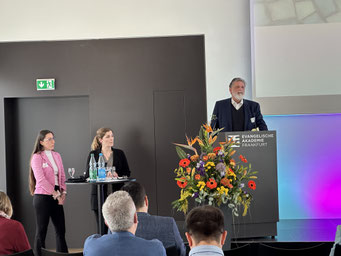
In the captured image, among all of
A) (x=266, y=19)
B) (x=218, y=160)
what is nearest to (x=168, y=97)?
(x=266, y=19)

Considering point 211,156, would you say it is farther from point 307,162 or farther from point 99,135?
point 307,162

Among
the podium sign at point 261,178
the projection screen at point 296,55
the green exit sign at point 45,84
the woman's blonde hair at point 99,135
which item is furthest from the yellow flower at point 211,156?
the green exit sign at point 45,84

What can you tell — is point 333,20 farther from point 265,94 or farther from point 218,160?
point 218,160

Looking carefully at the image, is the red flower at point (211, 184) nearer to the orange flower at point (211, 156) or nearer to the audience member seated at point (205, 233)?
the orange flower at point (211, 156)

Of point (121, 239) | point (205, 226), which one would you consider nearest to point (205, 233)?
point (205, 226)

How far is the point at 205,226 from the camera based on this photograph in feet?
8.52

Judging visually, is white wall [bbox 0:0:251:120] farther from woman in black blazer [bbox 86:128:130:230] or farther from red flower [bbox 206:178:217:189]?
red flower [bbox 206:178:217:189]

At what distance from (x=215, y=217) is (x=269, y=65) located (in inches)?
187

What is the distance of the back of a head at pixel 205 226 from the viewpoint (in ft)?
8.50

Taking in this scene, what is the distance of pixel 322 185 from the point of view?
7.28 metres

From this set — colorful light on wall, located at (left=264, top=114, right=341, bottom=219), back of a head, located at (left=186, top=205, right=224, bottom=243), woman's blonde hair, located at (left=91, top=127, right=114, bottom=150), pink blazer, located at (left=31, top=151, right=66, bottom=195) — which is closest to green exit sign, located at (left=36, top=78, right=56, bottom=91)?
woman's blonde hair, located at (left=91, top=127, right=114, bottom=150)

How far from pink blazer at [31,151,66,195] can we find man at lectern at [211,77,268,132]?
1.98 m

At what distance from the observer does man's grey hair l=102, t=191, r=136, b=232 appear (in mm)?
2986

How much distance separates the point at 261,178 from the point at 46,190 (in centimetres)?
251
